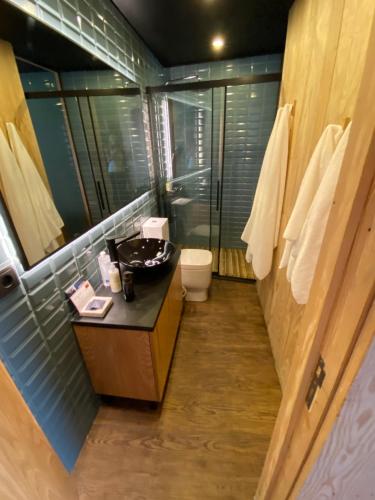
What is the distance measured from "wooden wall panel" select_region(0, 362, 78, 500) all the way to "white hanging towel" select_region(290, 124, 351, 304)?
3.71 feet

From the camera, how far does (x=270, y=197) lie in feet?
5.13

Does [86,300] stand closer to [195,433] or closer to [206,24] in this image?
[195,433]

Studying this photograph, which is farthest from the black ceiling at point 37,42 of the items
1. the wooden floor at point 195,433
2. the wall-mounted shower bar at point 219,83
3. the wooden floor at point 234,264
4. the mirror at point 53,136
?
the wooden floor at point 234,264

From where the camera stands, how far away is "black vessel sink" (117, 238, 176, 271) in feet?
5.58

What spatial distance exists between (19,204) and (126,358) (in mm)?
915

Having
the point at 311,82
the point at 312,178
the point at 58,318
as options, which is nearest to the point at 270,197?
the point at 312,178

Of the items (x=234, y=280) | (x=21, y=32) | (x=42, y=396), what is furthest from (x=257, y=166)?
(x=42, y=396)

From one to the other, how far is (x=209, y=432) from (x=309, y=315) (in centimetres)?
122

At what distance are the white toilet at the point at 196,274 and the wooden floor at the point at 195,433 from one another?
0.55 m

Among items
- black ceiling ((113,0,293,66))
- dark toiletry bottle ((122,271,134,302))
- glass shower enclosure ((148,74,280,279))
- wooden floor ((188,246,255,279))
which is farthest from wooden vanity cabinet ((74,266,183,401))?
black ceiling ((113,0,293,66))

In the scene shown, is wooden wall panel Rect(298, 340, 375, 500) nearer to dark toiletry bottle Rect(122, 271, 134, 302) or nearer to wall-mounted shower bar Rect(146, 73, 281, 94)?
dark toiletry bottle Rect(122, 271, 134, 302)

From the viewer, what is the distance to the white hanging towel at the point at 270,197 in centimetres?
147

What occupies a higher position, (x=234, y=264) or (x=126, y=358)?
(x=126, y=358)

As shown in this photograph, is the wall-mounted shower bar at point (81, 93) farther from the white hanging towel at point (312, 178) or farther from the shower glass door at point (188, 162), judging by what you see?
the white hanging towel at point (312, 178)
